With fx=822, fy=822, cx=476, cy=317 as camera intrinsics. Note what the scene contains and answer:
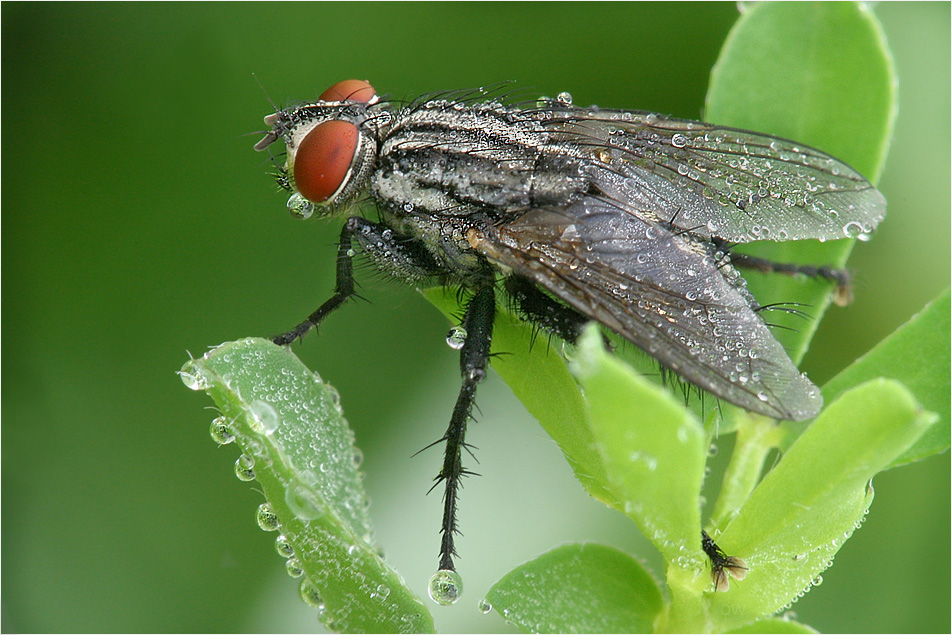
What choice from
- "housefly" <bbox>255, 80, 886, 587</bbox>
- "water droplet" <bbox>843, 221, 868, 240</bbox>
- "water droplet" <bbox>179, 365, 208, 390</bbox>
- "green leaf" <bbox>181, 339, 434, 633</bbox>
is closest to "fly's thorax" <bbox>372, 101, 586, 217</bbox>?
"housefly" <bbox>255, 80, 886, 587</bbox>

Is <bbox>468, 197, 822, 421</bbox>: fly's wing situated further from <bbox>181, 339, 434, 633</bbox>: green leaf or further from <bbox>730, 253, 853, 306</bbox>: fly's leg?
<bbox>181, 339, 434, 633</bbox>: green leaf

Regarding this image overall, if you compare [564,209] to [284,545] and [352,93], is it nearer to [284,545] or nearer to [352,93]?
[352,93]

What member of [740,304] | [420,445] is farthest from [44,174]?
[740,304]

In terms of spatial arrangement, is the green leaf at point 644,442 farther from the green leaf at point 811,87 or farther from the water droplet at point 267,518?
the green leaf at point 811,87

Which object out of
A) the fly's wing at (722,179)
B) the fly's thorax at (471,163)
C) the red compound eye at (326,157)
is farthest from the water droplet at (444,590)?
the red compound eye at (326,157)

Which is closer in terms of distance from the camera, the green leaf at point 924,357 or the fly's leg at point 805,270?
the green leaf at point 924,357

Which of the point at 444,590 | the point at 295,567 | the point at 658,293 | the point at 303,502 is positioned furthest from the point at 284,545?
the point at 658,293
